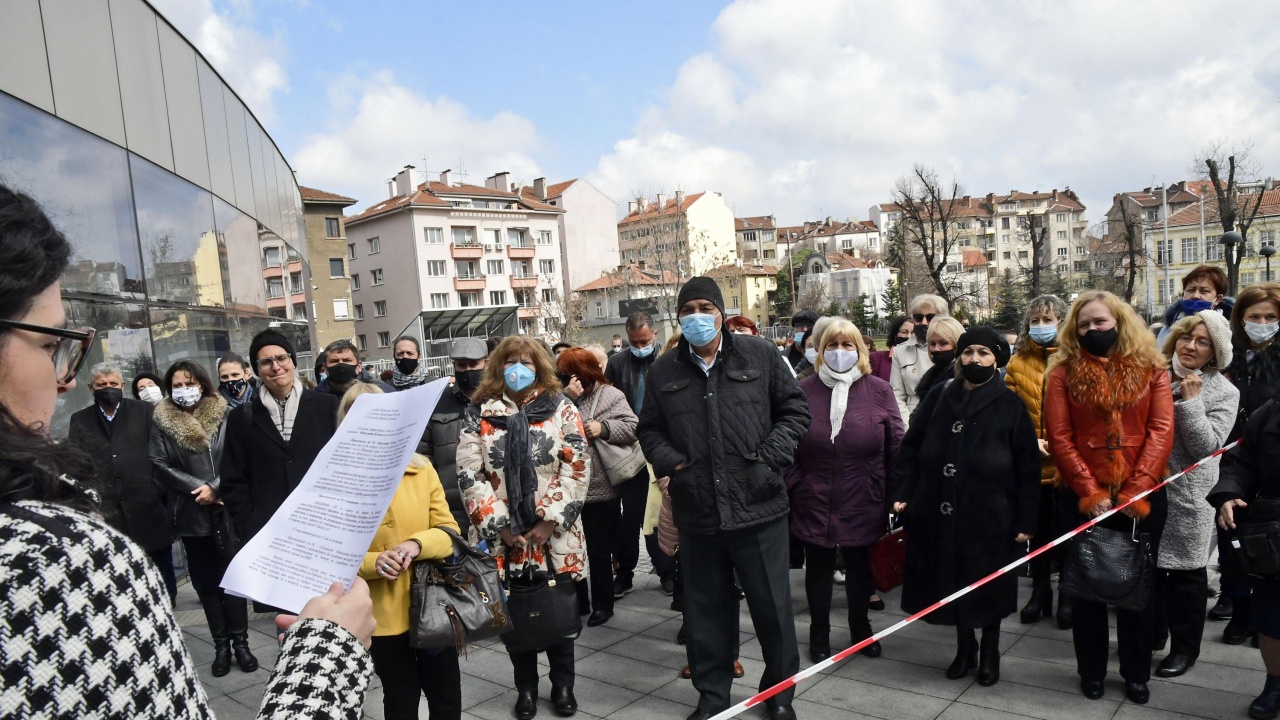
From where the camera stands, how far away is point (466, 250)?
2562 inches

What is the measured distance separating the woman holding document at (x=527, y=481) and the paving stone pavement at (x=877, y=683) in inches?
16.8

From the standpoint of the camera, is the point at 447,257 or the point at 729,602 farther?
the point at 447,257

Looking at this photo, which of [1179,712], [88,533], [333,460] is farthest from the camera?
[1179,712]

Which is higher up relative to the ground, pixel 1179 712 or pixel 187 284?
pixel 187 284

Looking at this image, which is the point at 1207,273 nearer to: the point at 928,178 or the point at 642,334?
the point at 642,334

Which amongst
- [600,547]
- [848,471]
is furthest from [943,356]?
[600,547]

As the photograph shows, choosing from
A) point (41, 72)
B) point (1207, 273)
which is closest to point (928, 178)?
point (1207, 273)

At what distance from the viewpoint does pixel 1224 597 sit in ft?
18.4

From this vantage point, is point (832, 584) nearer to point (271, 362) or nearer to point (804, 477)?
point (804, 477)

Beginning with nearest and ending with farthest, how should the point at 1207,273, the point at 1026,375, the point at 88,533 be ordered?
1. the point at 88,533
2. the point at 1026,375
3. the point at 1207,273

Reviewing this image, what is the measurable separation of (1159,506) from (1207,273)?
335cm

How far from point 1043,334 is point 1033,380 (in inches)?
13.5

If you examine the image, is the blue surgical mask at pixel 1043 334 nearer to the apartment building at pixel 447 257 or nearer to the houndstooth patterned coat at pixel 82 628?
the houndstooth patterned coat at pixel 82 628

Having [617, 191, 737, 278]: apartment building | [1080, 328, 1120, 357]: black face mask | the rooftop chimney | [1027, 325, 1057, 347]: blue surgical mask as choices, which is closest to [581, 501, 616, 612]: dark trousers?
[1027, 325, 1057, 347]: blue surgical mask
